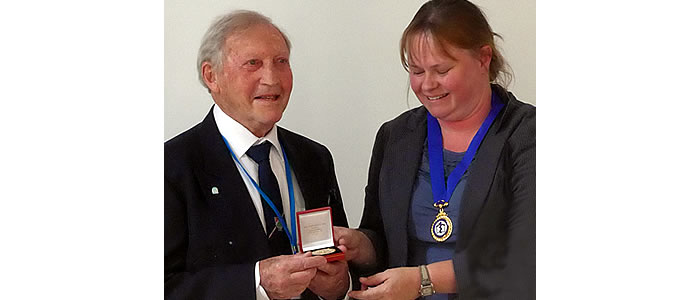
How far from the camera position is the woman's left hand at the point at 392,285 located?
298 cm

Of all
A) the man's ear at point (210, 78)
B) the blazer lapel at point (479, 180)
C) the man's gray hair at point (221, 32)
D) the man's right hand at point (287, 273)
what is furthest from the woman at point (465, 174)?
the man's ear at point (210, 78)

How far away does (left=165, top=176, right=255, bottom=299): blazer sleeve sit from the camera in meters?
3.08

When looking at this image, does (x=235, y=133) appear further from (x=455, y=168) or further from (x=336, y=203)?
(x=455, y=168)

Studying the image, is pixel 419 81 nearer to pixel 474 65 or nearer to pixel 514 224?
pixel 474 65

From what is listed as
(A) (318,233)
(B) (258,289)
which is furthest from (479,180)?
(B) (258,289)

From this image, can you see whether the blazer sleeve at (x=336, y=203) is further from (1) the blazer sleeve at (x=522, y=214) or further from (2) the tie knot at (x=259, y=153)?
(1) the blazer sleeve at (x=522, y=214)

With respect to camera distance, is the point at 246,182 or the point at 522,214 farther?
the point at 246,182

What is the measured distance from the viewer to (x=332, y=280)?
3051 millimetres

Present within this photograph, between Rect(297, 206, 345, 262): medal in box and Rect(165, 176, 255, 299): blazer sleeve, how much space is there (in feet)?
0.65

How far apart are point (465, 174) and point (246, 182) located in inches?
28.9

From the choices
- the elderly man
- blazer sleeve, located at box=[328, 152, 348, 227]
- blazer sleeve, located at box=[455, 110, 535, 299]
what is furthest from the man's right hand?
blazer sleeve, located at box=[455, 110, 535, 299]
